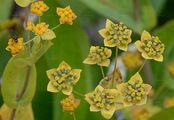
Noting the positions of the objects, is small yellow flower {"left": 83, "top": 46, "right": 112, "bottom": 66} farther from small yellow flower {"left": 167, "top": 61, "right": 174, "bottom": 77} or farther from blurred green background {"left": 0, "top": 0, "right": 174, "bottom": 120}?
small yellow flower {"left": 167, "top": 61, "right": 174, "bottom": 77}

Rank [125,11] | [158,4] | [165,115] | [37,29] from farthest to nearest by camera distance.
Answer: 1. [158,4]
2. [125,11]
3. [165,115]
4. [37,29]

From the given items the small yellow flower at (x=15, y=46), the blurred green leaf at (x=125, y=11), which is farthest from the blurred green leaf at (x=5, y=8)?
the small yellow flower at (x=15, y=46)

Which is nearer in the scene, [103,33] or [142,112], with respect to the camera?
[103,33]

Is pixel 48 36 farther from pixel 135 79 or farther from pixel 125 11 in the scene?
pixel 125 11

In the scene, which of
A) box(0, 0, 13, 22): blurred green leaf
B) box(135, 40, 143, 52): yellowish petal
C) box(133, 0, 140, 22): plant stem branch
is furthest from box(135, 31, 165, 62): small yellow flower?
box(0, 0, 13, 22): blurred green leaf

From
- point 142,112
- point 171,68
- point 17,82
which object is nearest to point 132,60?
point 171,68

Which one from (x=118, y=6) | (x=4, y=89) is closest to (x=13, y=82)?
(x=4, y=89)

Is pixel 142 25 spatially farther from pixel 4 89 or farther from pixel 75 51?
pixel 4 89
